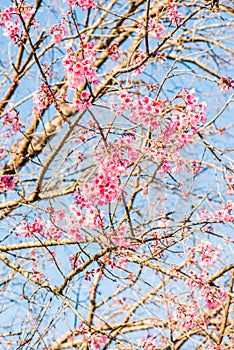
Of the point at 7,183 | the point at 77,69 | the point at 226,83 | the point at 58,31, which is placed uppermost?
the point at 58,31

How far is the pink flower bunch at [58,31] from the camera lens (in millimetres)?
3979

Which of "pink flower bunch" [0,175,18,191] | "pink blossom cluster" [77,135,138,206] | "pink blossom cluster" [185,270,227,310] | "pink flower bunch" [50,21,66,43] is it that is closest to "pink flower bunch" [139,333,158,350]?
"pink blossom cluster" [185,270,227,310]

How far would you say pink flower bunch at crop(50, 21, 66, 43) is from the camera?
398 cm

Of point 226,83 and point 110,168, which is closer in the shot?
point 110,168

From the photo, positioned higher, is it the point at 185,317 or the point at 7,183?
the point at 7,183

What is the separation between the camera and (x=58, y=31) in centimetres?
403

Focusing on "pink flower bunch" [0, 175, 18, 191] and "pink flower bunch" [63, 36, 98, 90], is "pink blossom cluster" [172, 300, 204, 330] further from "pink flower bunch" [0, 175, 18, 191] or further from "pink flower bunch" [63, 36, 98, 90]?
"pink flower bunch" [63, 36, 98, 90]

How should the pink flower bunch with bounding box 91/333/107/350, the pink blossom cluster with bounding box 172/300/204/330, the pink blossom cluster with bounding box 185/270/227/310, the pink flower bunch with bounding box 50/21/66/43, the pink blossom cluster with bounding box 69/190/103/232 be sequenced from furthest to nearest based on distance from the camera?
the pink flower bunch with bounding box 50/21/66/43
the pink flower bunch with bounding box 91/333/107/350
the pink blossom cluster with bounding box 172/300/204/330
the pink blossom cluster with bounding box 185/270/227/310
the pink blossom cluster with bounding box 69/190/103/232

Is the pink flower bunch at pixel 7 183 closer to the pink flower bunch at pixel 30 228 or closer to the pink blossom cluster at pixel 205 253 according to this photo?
the pink flower bunch at pixel 30 228

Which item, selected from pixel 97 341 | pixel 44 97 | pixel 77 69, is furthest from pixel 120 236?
pixel 97 341

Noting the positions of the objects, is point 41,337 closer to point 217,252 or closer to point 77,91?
point 217,252

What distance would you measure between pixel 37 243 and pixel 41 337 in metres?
0.68

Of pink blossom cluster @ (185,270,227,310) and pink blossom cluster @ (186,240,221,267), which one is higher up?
pink blossom cluster @ (186,240,221,267)

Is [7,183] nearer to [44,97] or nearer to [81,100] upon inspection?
[44,97]
